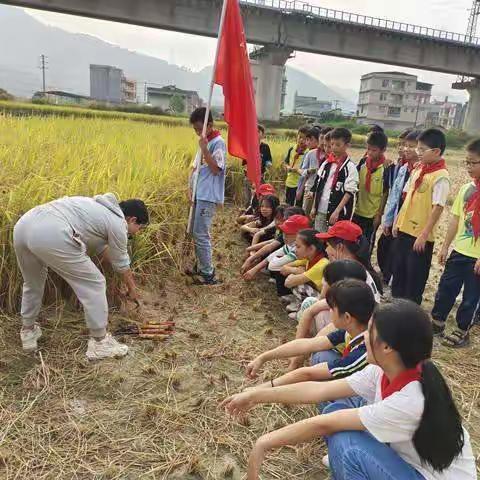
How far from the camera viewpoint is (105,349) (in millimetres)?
2705

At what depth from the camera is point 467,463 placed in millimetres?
1500

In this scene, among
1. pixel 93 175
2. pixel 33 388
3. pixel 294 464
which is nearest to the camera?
pixel 294 464

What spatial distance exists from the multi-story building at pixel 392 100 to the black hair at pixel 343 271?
71750 mm

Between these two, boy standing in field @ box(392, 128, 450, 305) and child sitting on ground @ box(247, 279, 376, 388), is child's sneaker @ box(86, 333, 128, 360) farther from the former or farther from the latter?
boy standing in field @ box(392, 128, 450, 305)

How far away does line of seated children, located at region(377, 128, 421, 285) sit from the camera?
401 centimetres

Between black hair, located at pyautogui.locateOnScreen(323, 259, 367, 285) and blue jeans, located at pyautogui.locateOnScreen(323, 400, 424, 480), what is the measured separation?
2.88 feet

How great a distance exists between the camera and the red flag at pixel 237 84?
3.66 m

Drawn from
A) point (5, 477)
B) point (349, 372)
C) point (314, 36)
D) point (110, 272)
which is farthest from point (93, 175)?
point (314, 36)

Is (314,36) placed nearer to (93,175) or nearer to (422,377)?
(93,175)

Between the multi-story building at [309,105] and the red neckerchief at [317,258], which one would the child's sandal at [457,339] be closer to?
the red neckerchief at [317,258]

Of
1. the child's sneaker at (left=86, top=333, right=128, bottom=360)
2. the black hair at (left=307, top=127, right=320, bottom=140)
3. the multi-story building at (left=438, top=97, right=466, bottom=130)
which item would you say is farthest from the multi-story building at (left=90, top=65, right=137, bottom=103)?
the child's sneaker at (left=86, top=333, right=128, bottom=360)

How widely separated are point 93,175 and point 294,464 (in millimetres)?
2793

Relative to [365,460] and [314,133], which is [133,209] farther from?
[314,133]

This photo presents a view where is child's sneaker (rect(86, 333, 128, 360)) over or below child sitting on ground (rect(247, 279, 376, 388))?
below
